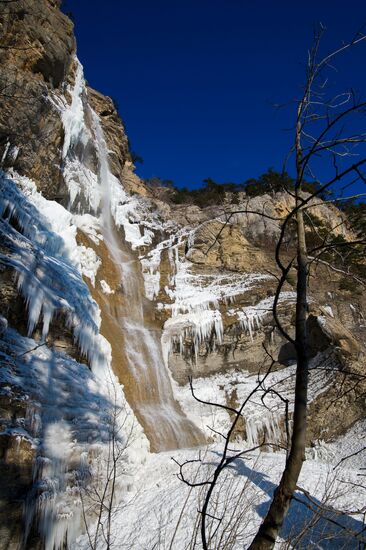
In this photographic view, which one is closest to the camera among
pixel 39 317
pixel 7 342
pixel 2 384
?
pixel 2 384

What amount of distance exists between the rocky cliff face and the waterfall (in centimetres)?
7

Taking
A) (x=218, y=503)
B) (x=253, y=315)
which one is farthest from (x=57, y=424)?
(x=253, y=315)

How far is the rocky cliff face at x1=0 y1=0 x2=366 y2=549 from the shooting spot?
6.36 m

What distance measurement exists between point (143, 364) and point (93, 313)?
3.55m

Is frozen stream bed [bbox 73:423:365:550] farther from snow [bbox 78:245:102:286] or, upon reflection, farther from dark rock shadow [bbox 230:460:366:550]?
snow [bbox 78:245:102:286]

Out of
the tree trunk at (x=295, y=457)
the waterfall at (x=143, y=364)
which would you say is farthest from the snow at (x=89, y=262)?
the tree trunk at (x=295, y=457)

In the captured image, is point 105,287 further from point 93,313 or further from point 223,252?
point 223,252

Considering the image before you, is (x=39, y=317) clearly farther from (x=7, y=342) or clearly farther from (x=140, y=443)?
(x=140, y=443)

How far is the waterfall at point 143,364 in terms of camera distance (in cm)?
1197

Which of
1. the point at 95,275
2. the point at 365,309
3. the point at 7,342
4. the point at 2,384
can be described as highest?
the point at 365,309

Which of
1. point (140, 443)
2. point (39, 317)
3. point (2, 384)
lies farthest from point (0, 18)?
point (140, 443)

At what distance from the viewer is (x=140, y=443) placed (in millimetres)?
9758

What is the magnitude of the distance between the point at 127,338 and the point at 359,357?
8597 mm

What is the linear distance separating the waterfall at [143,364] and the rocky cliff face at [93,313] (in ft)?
0.24
